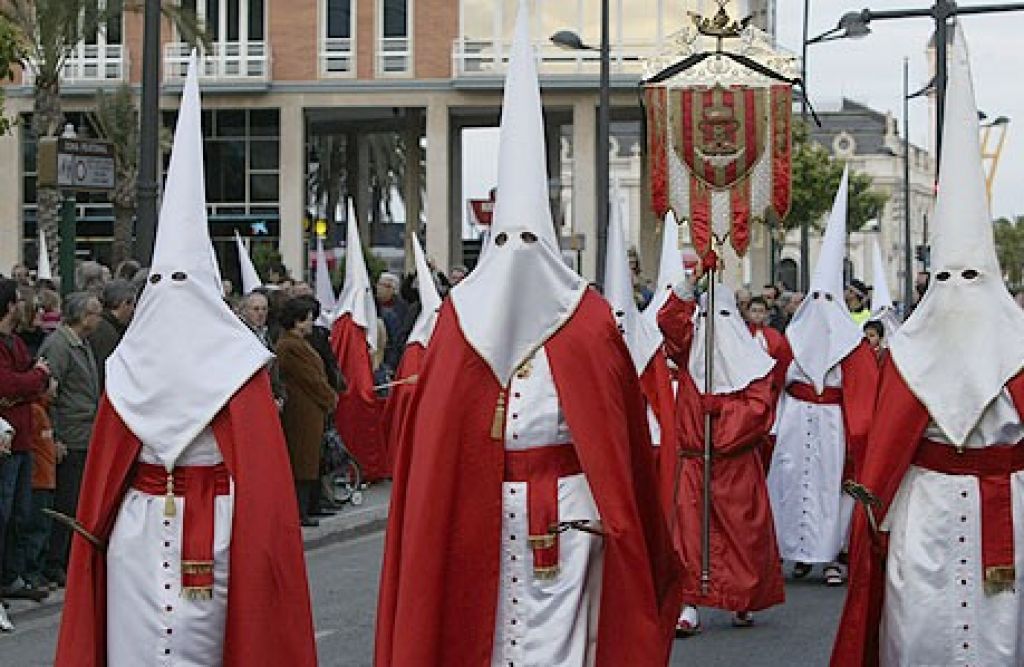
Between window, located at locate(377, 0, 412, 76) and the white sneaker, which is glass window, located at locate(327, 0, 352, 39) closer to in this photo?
window, located at locate(377, 0, 412, 76)

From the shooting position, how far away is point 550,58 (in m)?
46.4

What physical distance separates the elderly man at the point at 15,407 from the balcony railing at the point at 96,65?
3645 cm

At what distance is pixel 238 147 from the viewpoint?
160ft

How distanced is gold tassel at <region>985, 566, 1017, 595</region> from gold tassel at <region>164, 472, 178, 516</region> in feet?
10.3

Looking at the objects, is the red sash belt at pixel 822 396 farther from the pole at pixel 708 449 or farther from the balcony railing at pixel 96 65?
the balcony railing at pixel 96 65

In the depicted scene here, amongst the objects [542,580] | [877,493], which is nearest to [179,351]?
[542,580]

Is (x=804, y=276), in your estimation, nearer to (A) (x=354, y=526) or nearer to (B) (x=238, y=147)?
(B) (x=238, y=147)

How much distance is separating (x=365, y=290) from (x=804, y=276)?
24.5 m

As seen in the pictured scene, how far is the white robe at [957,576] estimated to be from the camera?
25.2ft

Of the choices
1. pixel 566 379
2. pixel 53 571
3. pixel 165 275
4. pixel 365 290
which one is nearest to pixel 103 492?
pixel 165 275

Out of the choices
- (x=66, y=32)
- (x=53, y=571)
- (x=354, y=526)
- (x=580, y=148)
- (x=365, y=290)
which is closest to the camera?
(x=53, y=571)

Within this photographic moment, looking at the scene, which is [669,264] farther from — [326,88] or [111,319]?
[326,88]

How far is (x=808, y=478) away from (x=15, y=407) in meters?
5.71

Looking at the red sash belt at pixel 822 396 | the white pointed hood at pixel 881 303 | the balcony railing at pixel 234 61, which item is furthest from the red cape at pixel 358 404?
the balcony railing at pixel 234 61
